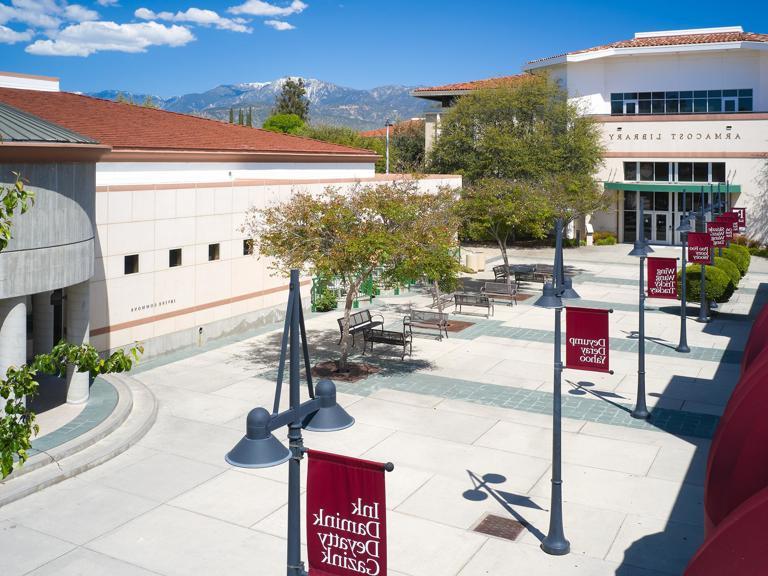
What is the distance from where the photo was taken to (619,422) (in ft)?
55.4

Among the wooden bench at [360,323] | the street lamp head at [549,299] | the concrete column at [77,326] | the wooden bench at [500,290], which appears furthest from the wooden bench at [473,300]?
the street lamp head at [549,299]

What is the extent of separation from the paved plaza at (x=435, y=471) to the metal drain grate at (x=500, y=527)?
0.12 metres

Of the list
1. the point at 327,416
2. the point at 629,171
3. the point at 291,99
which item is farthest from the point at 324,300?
the point at 291,99

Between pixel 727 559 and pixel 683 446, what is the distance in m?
10.7

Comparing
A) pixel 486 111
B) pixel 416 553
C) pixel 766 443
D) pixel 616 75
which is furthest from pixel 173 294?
pixel 616 75

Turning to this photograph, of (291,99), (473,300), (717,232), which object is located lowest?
(473,300)

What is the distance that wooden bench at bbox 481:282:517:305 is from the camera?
30.2 m

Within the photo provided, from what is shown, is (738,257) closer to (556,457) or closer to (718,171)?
(718,171)

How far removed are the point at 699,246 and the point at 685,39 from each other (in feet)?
112

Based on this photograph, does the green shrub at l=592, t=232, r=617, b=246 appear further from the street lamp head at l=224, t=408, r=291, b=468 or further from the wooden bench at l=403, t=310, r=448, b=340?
the street lamp head at l=224, t=408, r=291, b=468

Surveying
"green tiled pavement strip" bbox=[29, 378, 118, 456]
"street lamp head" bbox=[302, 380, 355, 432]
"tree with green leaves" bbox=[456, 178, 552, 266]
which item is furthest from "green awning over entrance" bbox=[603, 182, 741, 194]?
"street lamp head" bbox=[302, 380, 355, 432]

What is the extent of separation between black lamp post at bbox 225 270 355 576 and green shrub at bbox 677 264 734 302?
23.5 meters

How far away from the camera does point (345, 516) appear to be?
23.5ft

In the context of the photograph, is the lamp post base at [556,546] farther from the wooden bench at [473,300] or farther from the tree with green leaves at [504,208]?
the tree with green leaves at [504,208]
